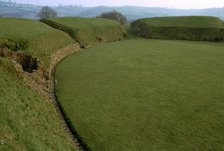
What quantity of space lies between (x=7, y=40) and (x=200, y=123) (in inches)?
986

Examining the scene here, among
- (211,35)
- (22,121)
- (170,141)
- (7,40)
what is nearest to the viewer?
(22,121)

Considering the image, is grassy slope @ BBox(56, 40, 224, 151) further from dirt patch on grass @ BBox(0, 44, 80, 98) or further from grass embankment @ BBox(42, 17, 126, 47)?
grass embankment @ BBox(42, 17, 126, 47)

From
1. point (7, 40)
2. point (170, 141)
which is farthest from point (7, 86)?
point (7, 40)

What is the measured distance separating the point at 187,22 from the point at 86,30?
39367 millimetres

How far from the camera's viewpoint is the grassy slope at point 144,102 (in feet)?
63.2

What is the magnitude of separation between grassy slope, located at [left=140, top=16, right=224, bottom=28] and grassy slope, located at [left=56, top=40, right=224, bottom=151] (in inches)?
1800

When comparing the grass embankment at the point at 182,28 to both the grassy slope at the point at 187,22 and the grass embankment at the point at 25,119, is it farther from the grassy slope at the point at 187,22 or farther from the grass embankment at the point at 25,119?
the grass embankment at the point at 25,119

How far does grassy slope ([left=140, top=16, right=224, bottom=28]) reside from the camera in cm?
Answer: 8386

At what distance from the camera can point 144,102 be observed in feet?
82.0

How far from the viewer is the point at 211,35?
79.4 m

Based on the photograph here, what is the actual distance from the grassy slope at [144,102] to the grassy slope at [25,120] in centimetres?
205

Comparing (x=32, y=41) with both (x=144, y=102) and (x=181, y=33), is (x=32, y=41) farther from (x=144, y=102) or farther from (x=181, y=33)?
(x=181, y=33)

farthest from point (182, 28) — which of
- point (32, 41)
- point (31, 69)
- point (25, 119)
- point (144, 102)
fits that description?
point (25, 119)

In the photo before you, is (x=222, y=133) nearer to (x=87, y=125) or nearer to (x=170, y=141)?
(x=170, y=141)
